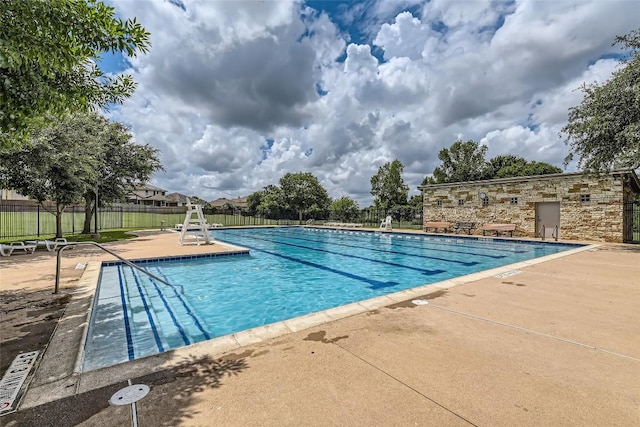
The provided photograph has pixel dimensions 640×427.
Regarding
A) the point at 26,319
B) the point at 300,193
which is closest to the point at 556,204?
the point at 26,319

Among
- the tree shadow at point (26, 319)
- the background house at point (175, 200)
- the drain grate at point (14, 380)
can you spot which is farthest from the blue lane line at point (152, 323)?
the background house at point (175, 200)

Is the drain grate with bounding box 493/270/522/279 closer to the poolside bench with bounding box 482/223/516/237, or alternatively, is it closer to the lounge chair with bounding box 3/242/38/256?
the poolside bench with bounding box 482/223/516/237

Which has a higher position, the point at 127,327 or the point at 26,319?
the point at 26,319

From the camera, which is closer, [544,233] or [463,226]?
[544,233]

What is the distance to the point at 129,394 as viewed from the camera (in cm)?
209

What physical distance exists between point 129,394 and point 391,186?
32.0m

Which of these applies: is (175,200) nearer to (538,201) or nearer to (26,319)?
(538,201)

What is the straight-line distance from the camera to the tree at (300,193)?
31.0 metres

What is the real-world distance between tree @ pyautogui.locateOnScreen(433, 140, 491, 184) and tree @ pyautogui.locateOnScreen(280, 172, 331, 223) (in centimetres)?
1780

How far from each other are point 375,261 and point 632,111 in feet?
37.6

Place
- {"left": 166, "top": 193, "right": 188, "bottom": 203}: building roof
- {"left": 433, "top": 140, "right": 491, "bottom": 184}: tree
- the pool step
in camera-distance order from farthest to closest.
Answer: {"left": 166, "top": 193, "right": 188, "bottom": 203}: building roof < {"left": 433, "top": 140, "right": 491, "bottom": 184}: tree < the pool step

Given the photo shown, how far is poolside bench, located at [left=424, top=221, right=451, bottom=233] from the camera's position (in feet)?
58.9

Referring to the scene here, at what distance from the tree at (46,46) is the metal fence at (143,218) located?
18550 millimetres

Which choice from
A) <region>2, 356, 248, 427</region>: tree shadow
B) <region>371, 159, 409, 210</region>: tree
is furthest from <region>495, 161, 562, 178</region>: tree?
<region>2, 356, 248, 427</region>: tree shadow
